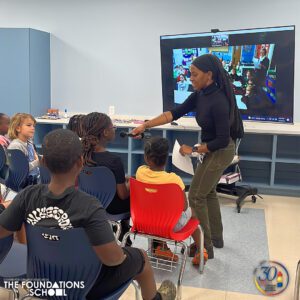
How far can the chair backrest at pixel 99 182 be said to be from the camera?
7.72 feet

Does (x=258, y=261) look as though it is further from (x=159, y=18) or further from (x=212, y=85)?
(x=159, y=18)

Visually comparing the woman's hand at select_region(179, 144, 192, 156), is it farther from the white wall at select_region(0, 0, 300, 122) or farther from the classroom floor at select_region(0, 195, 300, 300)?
the white wall at select_region(0, 0, 300, 122)

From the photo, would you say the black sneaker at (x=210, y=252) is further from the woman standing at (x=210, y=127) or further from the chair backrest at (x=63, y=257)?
the chair backrest at (x=63, y=257)

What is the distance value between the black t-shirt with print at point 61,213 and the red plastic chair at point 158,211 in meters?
0.76

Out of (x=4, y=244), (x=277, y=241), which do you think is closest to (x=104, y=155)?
(x=4, y=244)

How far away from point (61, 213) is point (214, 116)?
1458 millimetres

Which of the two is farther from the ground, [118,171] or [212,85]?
[212,85]

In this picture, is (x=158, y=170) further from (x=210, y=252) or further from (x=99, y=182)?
(x=210, y=252)

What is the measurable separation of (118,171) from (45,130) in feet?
10.7

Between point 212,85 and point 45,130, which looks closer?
point 212,85

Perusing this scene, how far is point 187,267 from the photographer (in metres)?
2.74

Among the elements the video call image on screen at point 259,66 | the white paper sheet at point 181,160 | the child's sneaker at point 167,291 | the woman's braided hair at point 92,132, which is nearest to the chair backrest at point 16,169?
the woman's braided hair at point 92,132

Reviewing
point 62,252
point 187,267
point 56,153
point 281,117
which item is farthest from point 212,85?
point 281,117
